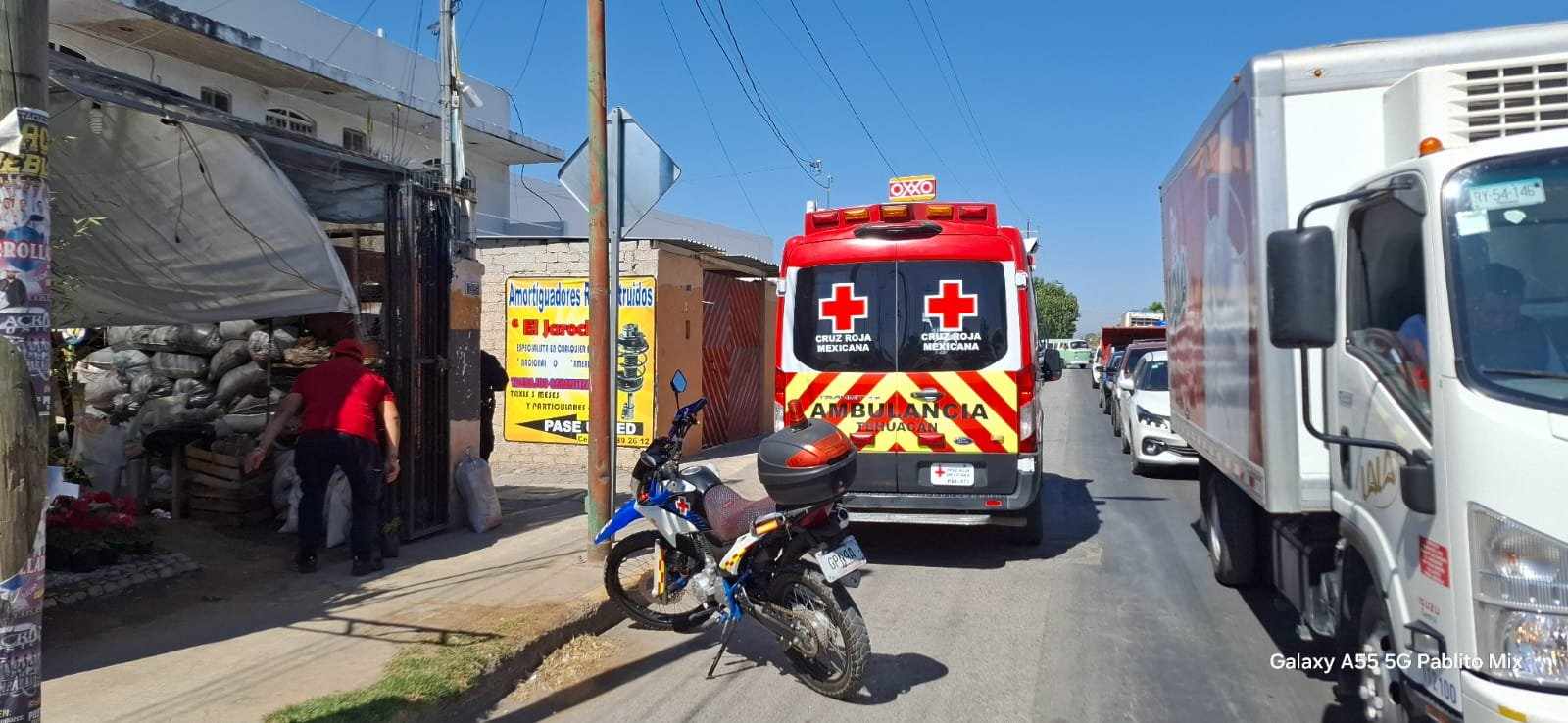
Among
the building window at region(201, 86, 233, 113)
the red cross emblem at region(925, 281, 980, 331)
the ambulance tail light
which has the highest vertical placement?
the building window at region(201, 86, 233, 113)

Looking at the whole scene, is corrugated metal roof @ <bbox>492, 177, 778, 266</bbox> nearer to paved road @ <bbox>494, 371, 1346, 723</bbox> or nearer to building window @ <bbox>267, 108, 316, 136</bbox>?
building window @ <bbox>267, 108, 316, 136</bbox>

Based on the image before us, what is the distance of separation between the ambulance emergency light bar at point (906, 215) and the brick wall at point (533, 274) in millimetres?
4540

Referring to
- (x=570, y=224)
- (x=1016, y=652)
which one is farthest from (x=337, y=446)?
(x=570, y=224)

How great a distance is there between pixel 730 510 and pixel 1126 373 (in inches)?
478

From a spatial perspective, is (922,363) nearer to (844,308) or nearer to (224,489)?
(844,308)

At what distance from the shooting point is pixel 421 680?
451 cm

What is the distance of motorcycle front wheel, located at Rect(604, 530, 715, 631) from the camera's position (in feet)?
18.5

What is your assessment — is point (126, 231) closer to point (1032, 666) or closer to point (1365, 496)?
point (1032, 666)

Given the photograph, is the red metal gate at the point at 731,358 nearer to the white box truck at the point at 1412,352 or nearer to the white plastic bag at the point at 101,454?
the white plastic bag at the point at 101,454

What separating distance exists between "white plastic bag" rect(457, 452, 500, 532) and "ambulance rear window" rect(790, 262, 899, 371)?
9.28 ft

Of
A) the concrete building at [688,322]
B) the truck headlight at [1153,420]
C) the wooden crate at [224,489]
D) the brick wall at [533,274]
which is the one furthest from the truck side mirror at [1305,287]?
the truck headlight at [1153,420]

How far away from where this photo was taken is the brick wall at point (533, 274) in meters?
12.1

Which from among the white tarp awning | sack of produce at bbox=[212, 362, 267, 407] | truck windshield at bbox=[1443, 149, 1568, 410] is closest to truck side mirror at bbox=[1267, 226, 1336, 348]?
truck windshield at bbox=[1443, 149, 1568, 410]

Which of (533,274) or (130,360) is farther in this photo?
(533,274)
